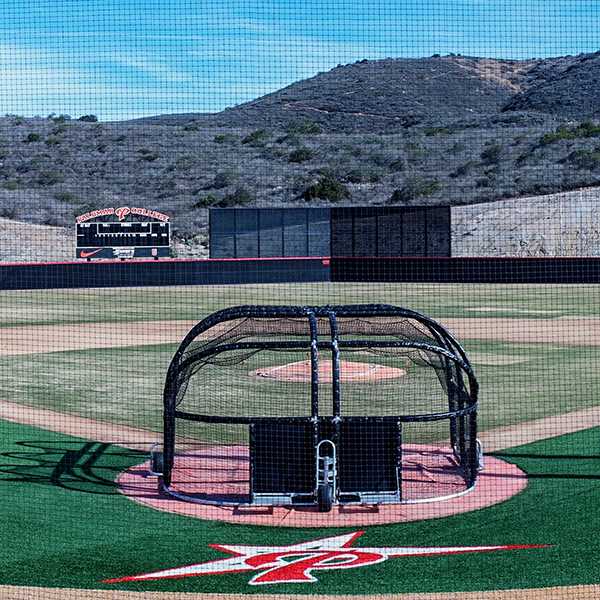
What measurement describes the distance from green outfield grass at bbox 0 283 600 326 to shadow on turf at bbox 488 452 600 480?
1561 centimetres

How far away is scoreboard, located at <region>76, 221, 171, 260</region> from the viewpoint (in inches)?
1529

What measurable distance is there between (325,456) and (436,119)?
53.0m

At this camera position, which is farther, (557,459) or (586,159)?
(586,159)

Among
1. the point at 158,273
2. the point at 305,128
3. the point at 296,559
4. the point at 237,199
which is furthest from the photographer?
the point at 305,128

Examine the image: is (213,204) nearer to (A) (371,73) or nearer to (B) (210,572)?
(A) (371,73)

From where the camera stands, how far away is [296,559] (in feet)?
20.9

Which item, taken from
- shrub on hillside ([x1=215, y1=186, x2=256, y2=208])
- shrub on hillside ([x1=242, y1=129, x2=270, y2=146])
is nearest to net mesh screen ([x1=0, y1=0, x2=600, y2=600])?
shrub on hillside ([x1=215, y1=186, x2=256, y2=208])

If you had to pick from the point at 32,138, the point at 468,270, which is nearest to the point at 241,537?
the point at 468,270

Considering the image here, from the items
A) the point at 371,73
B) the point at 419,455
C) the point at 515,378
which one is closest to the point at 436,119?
the point at 371,73

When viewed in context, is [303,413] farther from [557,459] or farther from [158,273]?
[158,273]

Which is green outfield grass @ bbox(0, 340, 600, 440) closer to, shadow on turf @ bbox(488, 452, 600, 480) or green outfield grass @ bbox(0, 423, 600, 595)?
shadow on turf @ bbox(488, 452, 600, 480)

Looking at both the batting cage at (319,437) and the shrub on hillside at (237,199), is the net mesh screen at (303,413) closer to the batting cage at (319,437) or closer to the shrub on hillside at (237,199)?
the batting cage at (319,437)

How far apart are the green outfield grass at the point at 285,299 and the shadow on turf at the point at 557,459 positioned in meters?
15.6

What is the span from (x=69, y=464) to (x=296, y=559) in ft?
11.0
